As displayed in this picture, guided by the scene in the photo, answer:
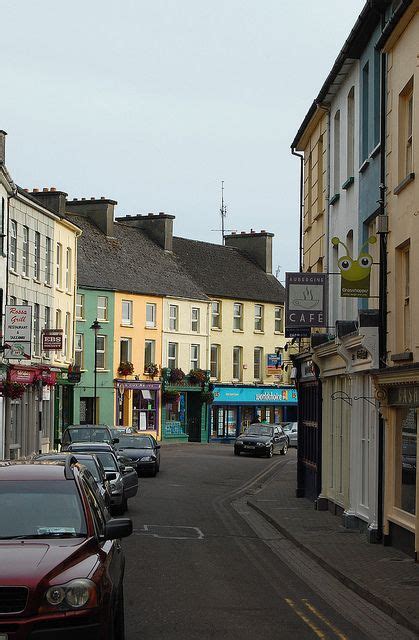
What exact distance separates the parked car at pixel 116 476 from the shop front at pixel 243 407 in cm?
4347

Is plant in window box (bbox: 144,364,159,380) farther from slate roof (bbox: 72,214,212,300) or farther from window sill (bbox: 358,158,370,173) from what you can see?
window sill (bbox: 358,158,370,173)

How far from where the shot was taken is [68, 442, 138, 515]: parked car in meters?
24.1

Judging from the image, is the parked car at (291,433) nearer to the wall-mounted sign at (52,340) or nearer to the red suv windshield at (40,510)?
the wall-mounted sign at (52,340)

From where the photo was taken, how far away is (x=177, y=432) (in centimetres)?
6800

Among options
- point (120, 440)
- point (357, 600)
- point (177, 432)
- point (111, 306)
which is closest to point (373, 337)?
point (357, 600)

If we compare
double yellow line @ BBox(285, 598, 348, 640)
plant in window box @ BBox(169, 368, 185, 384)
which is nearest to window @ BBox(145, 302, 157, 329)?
plant in window box @ BBox(169, 368, 185, 384)

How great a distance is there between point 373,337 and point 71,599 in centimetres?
1209

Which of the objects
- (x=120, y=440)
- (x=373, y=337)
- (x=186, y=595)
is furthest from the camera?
(x=120, y=440)

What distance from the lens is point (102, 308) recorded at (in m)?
62.2

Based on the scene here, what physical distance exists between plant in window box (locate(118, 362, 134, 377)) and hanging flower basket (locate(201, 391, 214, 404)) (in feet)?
24.8

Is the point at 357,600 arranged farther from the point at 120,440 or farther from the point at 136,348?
the point at 136,348

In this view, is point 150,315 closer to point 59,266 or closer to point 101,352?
point 101,352

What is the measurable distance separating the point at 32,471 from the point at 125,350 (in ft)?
177

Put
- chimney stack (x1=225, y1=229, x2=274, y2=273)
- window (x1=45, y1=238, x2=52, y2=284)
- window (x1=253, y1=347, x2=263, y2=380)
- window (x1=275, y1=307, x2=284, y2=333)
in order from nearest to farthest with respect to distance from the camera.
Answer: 1. window (x1=45, y1=238, x2=52, y2=284)
2. window (x1=253, y1=347, x2=263, y2=380)
3. window (x1=275, y1=307, x2=284, y2=333)
4. chimney stack (x1=225, y1=229, x2=274, y2=273)
